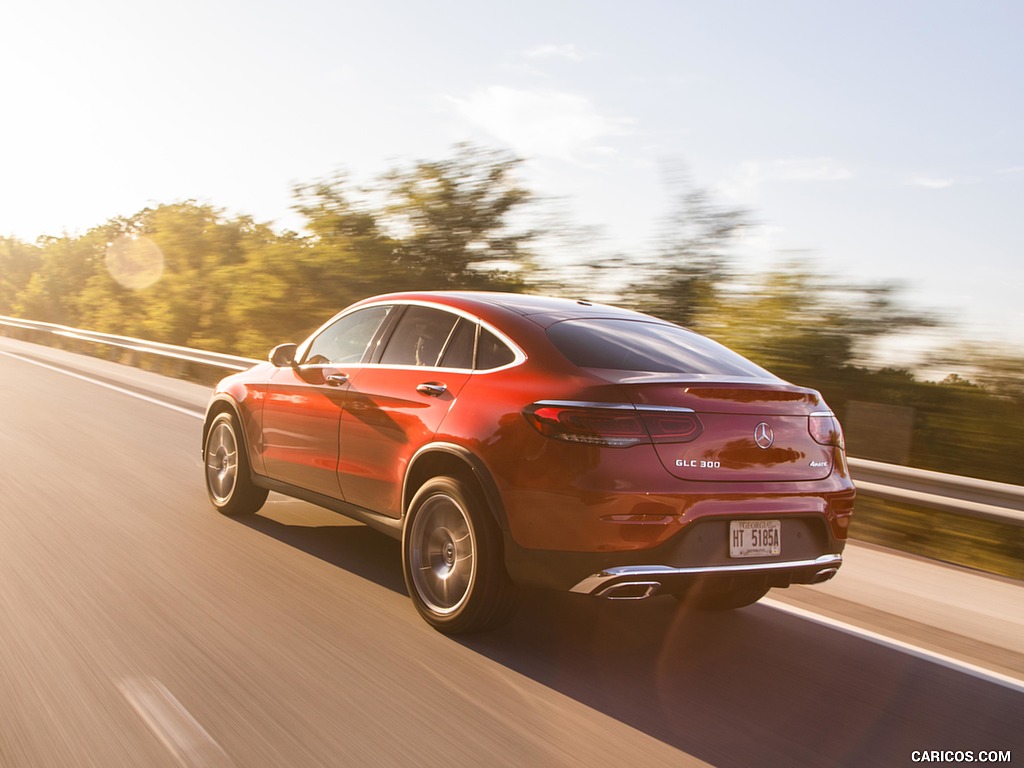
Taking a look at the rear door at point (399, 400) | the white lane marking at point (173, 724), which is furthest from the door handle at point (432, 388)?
the white lane marking at point (173, 724)

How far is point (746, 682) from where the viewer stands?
4312 mm

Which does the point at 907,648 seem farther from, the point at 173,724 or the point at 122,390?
the point at 122,390

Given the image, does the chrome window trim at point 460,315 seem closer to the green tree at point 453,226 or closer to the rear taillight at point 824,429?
the rear taillight at point 824,429

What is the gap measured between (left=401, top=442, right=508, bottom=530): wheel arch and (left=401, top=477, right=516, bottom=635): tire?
7 cm

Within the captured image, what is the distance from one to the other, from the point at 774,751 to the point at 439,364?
2.50 m

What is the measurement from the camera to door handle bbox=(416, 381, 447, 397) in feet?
16.3

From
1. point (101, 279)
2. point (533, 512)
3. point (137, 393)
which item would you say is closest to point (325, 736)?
point (533, 512)

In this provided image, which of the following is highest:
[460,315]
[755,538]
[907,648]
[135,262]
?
[135,262]

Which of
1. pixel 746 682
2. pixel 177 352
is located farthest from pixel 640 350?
pixel 177 352

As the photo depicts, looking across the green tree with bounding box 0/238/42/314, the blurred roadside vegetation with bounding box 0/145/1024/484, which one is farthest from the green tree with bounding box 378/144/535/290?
the green tree with bounding box 0/238/42/314

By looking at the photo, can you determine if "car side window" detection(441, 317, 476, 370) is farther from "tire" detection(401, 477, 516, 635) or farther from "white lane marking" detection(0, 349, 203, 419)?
"white lane marking" detection(0, 349, 203, 419)

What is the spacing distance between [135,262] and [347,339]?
33.8 metres

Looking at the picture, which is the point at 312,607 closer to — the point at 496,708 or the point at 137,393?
the point at 496,708

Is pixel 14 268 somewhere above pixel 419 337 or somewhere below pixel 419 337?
above
